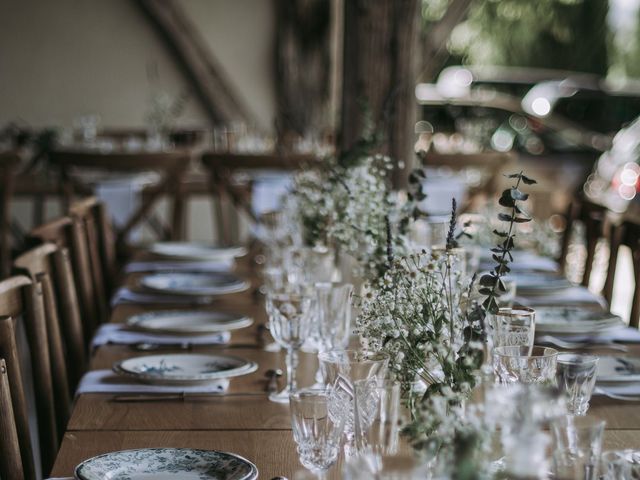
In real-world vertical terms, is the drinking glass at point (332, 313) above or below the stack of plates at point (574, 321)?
above

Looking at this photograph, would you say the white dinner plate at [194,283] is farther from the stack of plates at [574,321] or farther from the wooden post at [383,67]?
the wooden post at [383,67]

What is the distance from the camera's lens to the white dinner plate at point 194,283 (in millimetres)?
2896

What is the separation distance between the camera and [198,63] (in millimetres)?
8688

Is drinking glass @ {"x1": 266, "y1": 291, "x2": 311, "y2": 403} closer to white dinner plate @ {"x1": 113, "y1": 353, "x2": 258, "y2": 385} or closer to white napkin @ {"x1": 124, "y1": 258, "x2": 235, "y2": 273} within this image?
white dinner plate @ {"x1": 113, "y1": 353, "x2": 258, "y2": 385}

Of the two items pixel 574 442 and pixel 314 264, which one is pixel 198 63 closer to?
pixel 314 264

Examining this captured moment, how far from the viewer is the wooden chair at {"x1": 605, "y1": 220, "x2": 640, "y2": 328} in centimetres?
320

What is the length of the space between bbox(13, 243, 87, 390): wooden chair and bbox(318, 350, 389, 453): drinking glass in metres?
0.93

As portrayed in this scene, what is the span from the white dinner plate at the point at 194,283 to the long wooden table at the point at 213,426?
0.82m

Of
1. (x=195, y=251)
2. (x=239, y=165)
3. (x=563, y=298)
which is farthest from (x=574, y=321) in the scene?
(x=239, y=165)

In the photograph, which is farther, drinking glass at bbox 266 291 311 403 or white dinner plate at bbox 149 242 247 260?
white dinner plate at bbox 149 242 247 260

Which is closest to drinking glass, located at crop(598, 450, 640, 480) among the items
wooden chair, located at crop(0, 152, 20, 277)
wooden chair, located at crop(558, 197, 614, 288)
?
wooden chair, located at crop(558, 197, 614, 288)

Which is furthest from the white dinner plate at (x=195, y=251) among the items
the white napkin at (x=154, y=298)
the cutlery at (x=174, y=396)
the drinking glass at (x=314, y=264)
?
the cutlery at (x=174, y=396)

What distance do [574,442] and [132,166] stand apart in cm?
460

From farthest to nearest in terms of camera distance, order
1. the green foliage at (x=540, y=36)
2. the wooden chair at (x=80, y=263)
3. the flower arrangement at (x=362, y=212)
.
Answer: the green foliage at (x=540, y=36) → the wooden chair at (x=80, y=263) → the flower arrangement at (x=362, y=212)
